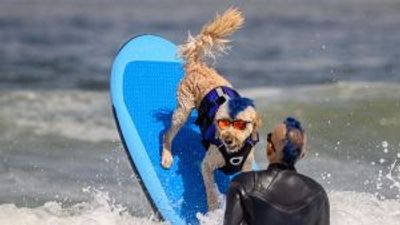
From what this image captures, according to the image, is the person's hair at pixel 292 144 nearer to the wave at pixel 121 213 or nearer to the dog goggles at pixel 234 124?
the dog goggles at pixel 234 124

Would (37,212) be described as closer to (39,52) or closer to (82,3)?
(39,52)

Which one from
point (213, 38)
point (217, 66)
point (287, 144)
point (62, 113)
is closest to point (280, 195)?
point (287, 144)

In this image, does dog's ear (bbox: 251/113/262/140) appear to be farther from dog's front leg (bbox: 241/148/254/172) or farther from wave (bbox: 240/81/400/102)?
wave (bbox: 240/81/400/102)

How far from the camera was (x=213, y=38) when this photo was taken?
20.8 ft

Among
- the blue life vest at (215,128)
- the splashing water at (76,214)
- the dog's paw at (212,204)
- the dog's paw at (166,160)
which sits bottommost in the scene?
the splashing water at (76,214)

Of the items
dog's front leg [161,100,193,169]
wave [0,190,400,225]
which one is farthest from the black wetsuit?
dog's front leg [161,100,193,169]

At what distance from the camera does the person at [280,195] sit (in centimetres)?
444

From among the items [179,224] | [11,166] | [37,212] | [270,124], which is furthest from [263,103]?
[179,224]

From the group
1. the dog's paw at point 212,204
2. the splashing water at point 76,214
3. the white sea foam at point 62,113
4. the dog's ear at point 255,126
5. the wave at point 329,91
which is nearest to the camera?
the dog's ear at point 255,126

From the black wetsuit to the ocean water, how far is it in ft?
4.69

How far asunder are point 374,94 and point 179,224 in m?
6.67

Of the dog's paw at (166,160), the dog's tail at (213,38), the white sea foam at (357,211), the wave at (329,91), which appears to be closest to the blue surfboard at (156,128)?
the dog's paw at (166,160)

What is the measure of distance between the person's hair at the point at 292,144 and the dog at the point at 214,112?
39.7 inches

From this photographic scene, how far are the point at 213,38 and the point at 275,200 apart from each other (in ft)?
6.83
